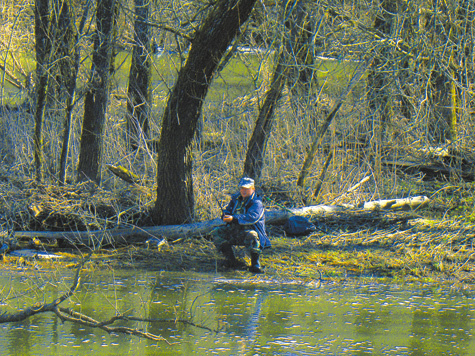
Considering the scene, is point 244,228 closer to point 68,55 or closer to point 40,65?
point 68,55

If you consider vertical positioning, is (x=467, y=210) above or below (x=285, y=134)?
below

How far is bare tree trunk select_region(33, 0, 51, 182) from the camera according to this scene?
9.60 m

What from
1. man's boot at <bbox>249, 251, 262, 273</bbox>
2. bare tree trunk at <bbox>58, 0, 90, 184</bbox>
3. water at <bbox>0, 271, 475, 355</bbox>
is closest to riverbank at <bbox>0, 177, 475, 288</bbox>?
man's boot at <bbox>249, 251, 262, 273</bbox>

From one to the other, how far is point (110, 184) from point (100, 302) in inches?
199

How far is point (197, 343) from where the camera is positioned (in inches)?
189

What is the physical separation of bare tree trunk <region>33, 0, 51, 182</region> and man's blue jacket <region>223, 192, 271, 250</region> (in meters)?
3.61

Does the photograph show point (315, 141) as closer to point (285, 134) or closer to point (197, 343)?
point (285, 134)

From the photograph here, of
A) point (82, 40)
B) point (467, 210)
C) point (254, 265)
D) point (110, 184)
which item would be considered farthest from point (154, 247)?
point (467, 210)

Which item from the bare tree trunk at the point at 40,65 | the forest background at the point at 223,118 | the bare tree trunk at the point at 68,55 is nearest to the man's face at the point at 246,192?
the forest background at the point at 223,118

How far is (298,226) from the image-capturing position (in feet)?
31.3

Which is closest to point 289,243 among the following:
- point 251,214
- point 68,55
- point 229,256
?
point 229,256

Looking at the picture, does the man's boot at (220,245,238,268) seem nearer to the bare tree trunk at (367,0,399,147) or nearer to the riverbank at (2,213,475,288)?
the riverbank at (2,213,475,288)

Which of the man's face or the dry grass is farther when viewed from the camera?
the dry grass

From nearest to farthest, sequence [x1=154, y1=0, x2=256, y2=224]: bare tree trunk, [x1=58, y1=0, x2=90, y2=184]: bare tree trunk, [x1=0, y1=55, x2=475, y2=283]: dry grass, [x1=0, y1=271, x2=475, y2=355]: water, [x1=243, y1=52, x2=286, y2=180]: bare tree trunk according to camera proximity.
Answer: [x1=0, y1=271, x2=475, y2=355]: water, [x1=0, y1=55, x2=475, y2=283]: dry grass, [x1=154, y1=0, x2=256, y2=224]: bare tree trunk, [x1=58, y1=0, x2=90, y2=184]: bare tree trunk, [x1=243, y1=52, x2=286, y2=180]: bare tree trunk
